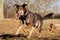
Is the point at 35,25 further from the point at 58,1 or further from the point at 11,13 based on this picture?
the point at 58,1

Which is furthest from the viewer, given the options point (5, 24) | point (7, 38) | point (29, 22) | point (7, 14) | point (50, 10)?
point (50, 10)

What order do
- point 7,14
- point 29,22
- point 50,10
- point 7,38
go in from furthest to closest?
point 50,10
point 7,14
point 29,22
point 7,38

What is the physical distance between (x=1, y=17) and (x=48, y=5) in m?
2.82

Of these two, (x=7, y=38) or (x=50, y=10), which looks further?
(x=50, y=10)

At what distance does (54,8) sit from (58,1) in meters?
0.47

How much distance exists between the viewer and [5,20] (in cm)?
924

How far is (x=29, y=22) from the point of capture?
6582 millimetres

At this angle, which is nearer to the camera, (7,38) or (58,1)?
(7,38)

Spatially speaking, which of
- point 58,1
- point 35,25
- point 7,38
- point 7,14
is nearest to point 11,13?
point 7,14

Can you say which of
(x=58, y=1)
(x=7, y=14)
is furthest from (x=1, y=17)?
(x=58, y=1)

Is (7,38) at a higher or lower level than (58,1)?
lower

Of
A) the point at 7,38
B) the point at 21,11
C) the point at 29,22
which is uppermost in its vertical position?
the point at 21,11

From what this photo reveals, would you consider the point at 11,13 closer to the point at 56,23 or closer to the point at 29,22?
A: the point at 56,23

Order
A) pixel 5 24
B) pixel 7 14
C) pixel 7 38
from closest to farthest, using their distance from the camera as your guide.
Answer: pixel 7 38 → pixel 5 24 → pixel 7 14
